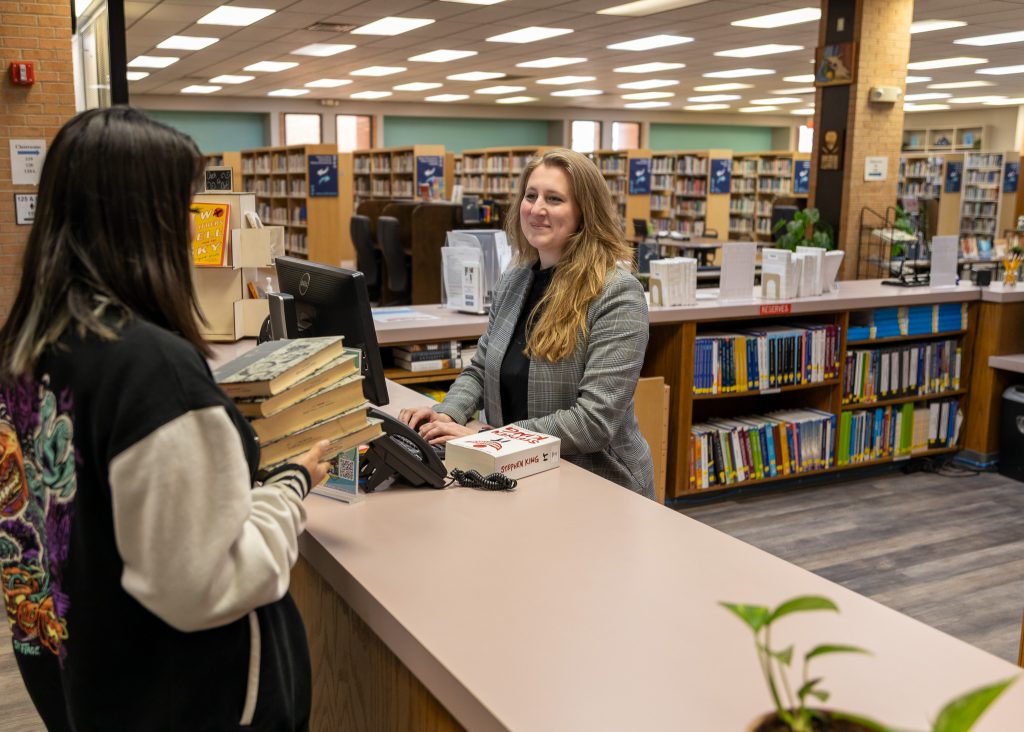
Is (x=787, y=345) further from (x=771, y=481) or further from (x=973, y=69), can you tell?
(x=973, y=69)

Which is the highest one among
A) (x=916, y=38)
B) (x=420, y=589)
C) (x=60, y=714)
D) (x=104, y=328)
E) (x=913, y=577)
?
(x=916, y=38)

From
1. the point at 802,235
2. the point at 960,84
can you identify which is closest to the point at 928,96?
the point at 960,84

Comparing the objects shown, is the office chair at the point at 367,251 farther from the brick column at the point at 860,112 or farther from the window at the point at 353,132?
the window at the point at 353,132

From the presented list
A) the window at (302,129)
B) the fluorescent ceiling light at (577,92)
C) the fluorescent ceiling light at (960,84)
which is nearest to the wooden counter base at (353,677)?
the fluorescent ceiling light at (577,92)

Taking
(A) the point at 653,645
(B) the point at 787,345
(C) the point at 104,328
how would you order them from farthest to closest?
(B) the point at 787,345 → (A) the point at 653,645 → (C) the point at 104,328

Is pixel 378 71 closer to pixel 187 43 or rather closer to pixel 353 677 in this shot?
pixel 187 43

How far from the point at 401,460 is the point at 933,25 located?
29.5ft

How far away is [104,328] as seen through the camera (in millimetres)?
962

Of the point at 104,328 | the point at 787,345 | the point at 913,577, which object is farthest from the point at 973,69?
the point at 104,328

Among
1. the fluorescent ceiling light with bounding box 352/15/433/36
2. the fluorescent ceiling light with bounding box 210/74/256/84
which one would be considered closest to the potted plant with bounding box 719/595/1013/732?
the fluorescent ceiling light with bounding box 352/15/433/36

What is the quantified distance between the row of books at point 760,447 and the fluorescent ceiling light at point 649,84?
32.9 feet

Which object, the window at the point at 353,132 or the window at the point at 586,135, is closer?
the window at the point at 353,132

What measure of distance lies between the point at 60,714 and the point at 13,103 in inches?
197

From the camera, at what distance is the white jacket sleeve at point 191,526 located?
93 cm
